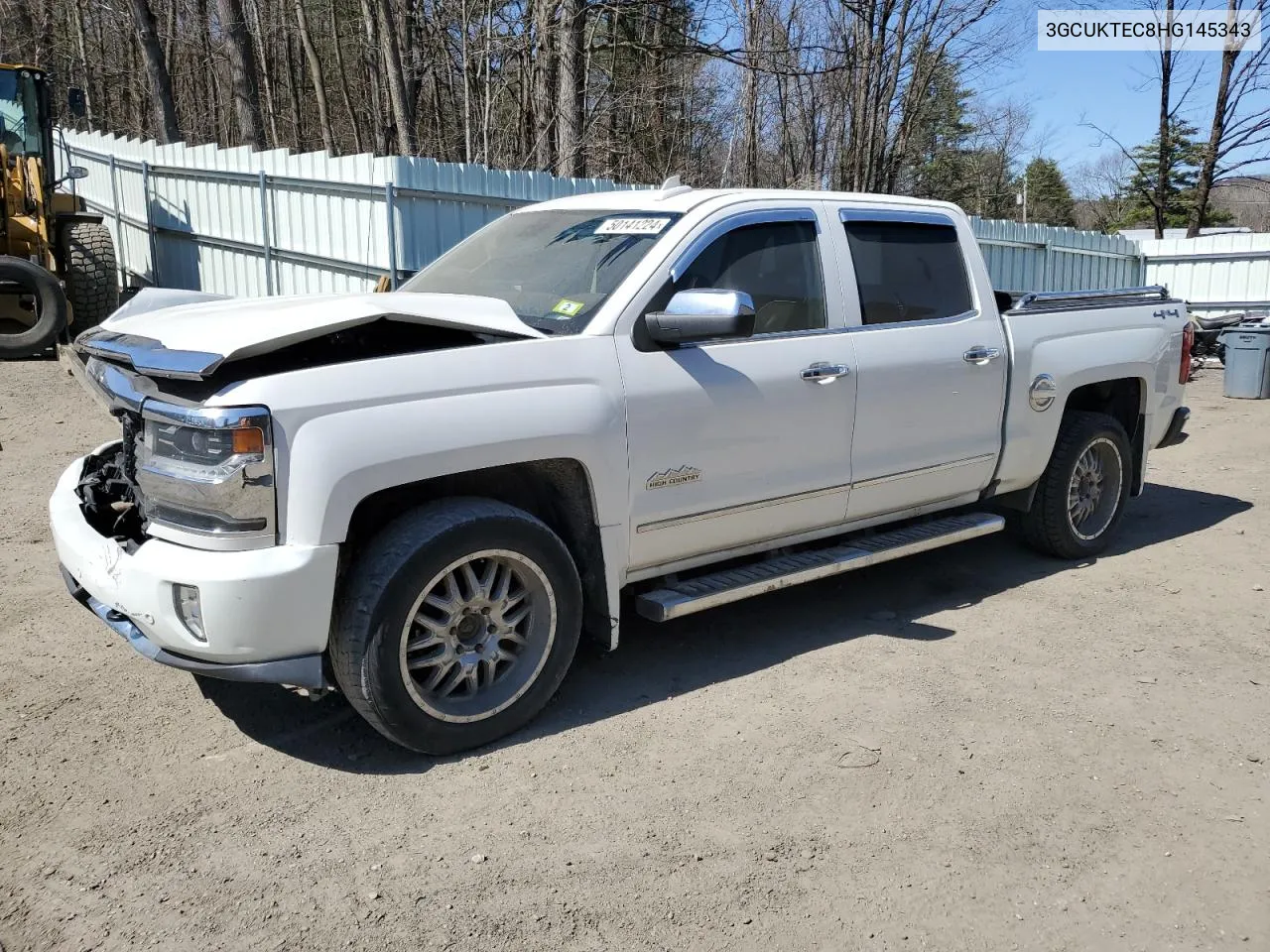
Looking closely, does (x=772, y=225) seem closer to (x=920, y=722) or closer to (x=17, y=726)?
(x=920, y=722)

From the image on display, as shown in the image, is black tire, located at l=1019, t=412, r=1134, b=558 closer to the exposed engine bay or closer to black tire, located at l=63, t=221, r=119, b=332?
the exposed engine bay

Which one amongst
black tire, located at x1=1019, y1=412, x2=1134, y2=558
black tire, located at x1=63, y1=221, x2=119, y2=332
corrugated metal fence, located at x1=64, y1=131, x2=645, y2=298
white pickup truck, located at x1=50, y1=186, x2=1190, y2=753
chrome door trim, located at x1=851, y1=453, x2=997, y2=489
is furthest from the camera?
black tire, located at x1=63, y1=221, x2=119, y2=332

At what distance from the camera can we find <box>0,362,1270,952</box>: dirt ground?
10.1ft

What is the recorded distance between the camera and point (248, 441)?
3418 millimetres

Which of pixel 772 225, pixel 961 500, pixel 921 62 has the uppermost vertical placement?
pixel 921 62

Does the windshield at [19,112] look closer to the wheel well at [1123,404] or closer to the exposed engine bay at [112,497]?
the exposed engine bay at [112,497]

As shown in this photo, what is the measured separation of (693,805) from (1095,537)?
394 cm

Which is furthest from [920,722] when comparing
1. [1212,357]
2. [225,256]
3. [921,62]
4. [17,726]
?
[921,62]

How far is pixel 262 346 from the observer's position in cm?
352

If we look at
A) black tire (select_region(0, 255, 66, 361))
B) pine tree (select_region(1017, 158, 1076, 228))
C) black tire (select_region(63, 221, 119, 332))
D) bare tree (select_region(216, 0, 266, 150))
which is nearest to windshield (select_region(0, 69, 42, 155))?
black tire (select_region(63, 221, 119, 332))

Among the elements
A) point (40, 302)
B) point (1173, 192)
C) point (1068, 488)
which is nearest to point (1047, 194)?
point (1173, 192)

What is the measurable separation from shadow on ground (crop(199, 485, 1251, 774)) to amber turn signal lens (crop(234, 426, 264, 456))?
1193 mm

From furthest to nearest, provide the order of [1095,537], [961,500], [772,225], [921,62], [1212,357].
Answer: [921,62], [1212,357], [1095,537], [961,500], [772,225]

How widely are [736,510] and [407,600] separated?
153 cm
